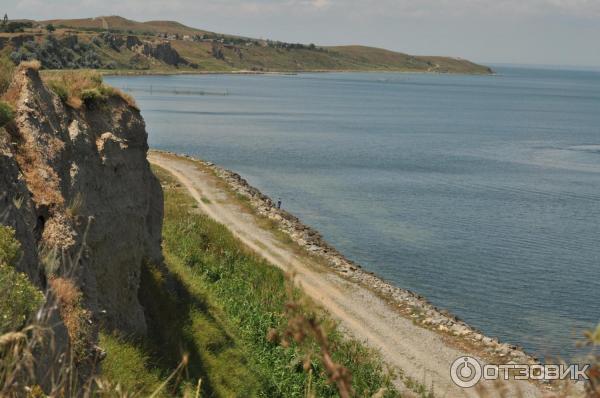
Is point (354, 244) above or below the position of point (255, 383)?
below

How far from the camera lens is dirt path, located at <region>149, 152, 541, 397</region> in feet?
94.2

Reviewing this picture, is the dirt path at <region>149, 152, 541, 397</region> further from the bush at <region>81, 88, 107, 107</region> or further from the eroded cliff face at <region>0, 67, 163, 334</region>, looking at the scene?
the bush at <region>81, 88, 107, 107</region>

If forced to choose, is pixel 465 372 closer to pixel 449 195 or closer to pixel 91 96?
pixel 91 96

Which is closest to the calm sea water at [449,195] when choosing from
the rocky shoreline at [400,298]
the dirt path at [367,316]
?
the rocky shoreline at [400,298]

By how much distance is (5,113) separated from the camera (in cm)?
1501

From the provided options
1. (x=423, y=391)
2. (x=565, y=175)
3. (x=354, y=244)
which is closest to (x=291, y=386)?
(x=423, y=391)

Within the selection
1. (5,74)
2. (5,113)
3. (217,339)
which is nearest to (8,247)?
(5,113)

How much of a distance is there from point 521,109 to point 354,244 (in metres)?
149

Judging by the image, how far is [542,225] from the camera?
58594 millimetres

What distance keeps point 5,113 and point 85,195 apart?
3.40 metres

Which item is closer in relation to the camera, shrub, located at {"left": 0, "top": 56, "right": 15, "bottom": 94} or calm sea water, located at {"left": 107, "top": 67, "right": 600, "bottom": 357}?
shrub, located at {"left": 0, "top": 56, "right": 15, "bottom": 94}

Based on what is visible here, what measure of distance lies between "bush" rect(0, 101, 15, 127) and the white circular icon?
776 inches

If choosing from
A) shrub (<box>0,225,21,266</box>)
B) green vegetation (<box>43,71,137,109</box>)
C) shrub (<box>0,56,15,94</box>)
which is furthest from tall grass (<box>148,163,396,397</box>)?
shrub (<box>0,56,15,94</box>)

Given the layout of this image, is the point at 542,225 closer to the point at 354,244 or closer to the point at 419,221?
the point at 419,221
